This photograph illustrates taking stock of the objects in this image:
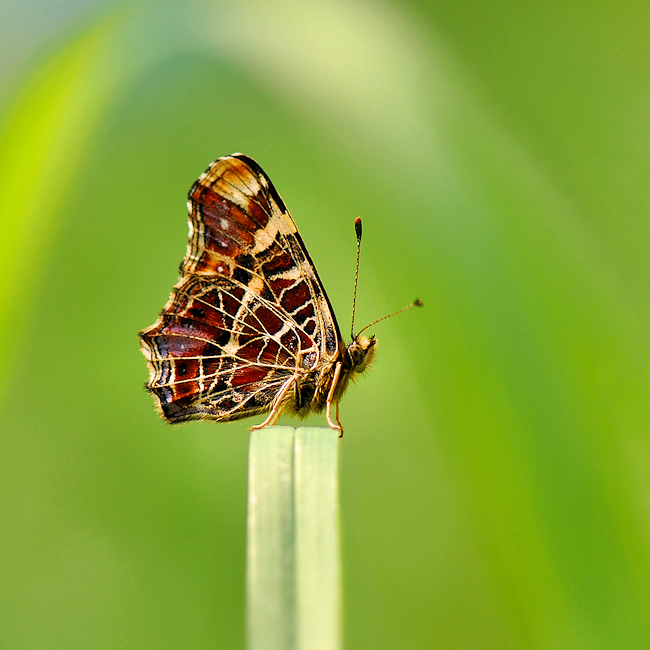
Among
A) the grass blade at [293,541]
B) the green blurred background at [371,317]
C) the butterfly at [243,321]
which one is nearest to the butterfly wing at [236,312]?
the butterfly at [243,321]

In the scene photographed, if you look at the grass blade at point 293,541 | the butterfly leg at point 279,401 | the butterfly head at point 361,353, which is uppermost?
the butterfly head at point 361,353

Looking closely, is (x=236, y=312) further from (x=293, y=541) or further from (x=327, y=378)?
(x=293, y=541)

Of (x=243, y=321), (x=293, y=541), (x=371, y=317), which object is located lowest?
(x=293, y=541)

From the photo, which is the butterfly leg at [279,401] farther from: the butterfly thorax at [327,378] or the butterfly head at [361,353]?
the butterfly head at [361,353]

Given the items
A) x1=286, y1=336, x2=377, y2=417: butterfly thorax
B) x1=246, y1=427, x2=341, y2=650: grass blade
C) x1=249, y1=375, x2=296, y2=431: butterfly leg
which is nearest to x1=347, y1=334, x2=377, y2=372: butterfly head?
x1=286, y1=336, x2=377, y2=417: butterfly thorax

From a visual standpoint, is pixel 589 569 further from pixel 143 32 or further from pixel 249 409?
pixel 143 32

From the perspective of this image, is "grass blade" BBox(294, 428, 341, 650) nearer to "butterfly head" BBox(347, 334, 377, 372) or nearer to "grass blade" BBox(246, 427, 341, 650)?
"grass blade" BBox(246, 427, 341, 650)

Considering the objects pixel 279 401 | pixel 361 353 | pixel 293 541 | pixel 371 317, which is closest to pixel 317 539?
pixel 293 541

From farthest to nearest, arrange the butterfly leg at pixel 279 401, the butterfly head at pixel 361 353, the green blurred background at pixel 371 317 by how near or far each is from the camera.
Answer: the butterfly head at pixel 361 353, the butterfly leg at pixel 279 401, the green blurred background at pixel 371 317
